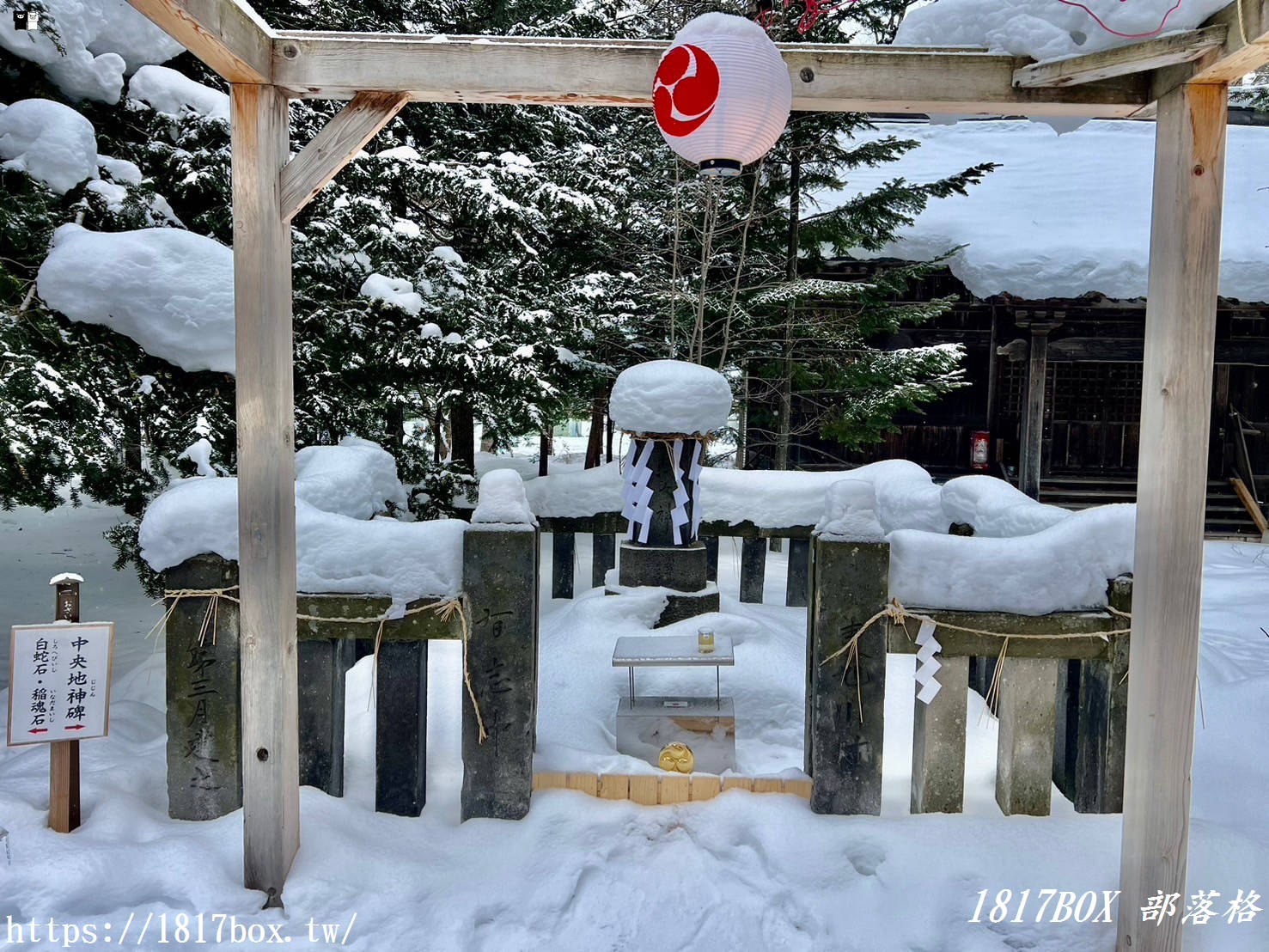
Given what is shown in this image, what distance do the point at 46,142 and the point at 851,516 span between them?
4.60 meters

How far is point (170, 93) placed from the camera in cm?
560

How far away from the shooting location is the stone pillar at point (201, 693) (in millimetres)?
3061

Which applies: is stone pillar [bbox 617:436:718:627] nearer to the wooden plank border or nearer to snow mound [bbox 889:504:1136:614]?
the wooden plank border

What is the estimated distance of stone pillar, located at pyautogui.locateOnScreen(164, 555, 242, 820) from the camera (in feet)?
10.0

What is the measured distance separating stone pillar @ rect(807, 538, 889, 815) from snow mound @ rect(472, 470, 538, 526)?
3.66 feet

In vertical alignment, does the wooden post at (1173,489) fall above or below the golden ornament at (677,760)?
above

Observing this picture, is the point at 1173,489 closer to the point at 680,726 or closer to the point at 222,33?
the point at 680,726

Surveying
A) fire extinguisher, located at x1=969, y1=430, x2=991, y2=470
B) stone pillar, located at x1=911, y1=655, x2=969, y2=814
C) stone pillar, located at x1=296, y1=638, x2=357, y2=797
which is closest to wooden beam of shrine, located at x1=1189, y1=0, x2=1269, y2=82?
stone pillar, located at x1=911, y1=655, x2=969, y2=814

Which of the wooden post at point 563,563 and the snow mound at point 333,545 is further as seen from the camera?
the wooden post at point 563,563

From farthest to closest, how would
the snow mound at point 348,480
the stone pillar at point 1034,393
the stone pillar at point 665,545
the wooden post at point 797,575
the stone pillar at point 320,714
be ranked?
the stone pillar at point 1034,393 < the wooden post at point 797,575 < the stone pillar at point 665,545 < the snow mound at point 348,480 < the stone pillar at point 320,714

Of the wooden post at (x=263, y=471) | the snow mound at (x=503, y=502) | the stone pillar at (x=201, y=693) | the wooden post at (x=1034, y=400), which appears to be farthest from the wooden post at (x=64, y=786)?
the wooden post at (x=1034, y=400)

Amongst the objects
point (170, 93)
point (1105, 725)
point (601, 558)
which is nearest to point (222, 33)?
point (1105, 725)

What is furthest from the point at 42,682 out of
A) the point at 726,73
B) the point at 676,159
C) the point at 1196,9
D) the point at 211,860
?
the point at 676,159

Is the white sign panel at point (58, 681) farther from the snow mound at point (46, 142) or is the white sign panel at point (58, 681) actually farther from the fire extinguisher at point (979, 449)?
the fire extinguisher at point (979, 449)
